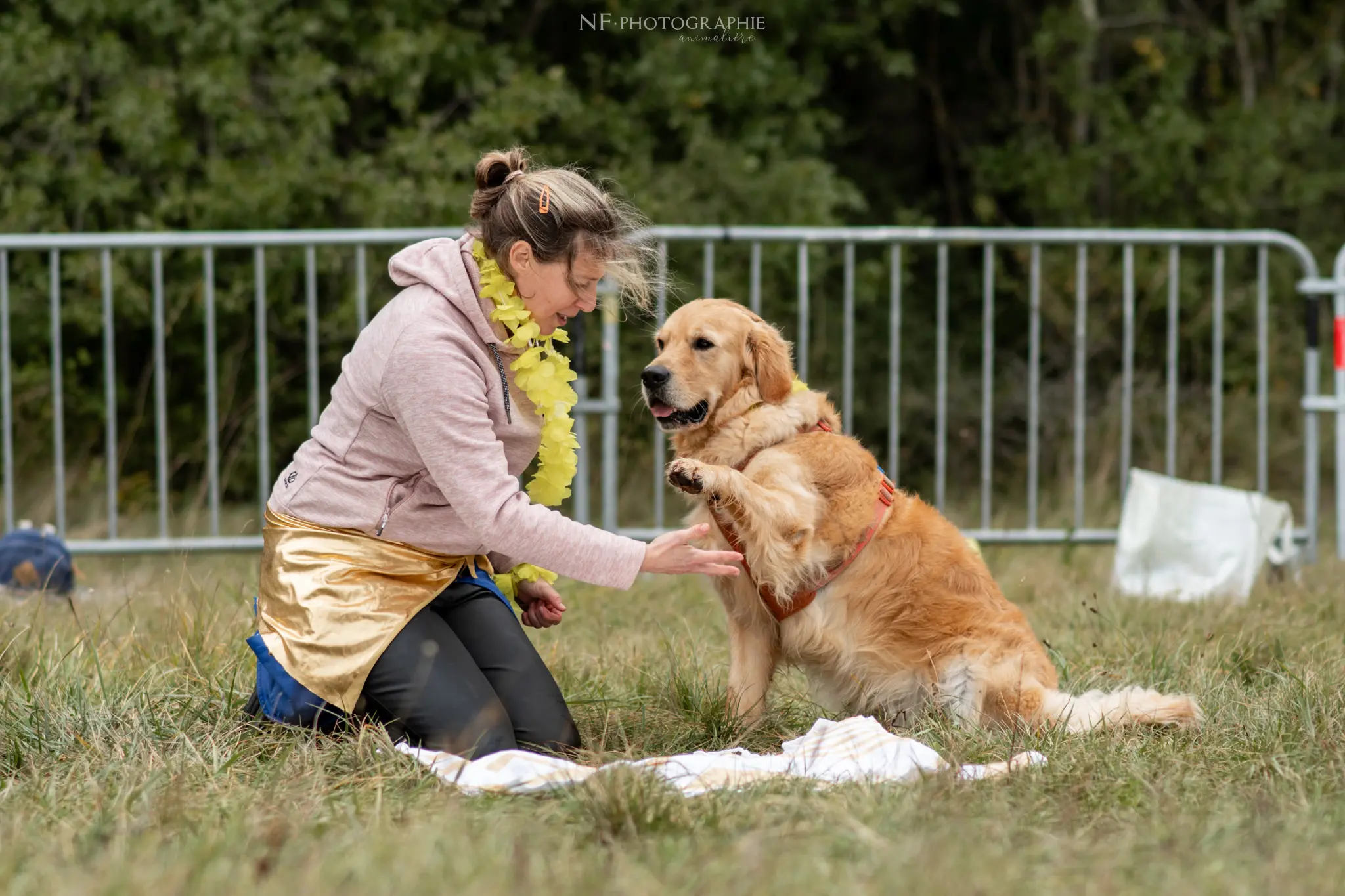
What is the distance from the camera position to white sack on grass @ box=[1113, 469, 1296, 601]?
5.21 metres

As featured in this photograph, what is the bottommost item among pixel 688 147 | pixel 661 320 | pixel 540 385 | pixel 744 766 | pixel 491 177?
pixel 744 766

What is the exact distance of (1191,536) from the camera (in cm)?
528

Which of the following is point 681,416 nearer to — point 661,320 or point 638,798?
point 638,798

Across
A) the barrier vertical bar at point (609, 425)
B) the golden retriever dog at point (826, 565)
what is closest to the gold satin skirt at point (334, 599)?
the golden retriever dog at point (826, 565)

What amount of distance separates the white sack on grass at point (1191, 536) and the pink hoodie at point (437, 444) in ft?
9.89

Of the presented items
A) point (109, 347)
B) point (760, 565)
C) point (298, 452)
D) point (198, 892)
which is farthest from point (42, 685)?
point (109, 347)

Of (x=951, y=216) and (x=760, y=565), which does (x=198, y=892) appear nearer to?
(x=760, y=565)

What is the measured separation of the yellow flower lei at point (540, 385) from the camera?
305 centimetres

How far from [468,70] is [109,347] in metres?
3.10

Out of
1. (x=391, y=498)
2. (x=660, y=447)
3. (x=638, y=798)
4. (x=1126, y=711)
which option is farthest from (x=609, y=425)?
(x=638, y=798)

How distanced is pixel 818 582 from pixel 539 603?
718mm

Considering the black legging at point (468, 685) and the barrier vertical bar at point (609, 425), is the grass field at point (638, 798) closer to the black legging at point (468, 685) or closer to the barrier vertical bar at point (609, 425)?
the black legging at point (468, 685)

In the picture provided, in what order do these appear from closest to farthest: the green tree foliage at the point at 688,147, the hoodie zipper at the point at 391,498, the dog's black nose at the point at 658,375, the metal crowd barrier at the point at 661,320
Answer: the hoodie zipper at the point at 391,498 → the dog's black nose at the point at 658,375 → the metal crowd barrier at the point at 661,320 → the green tree foliage at the point at 688,147

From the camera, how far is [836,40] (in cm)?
856
